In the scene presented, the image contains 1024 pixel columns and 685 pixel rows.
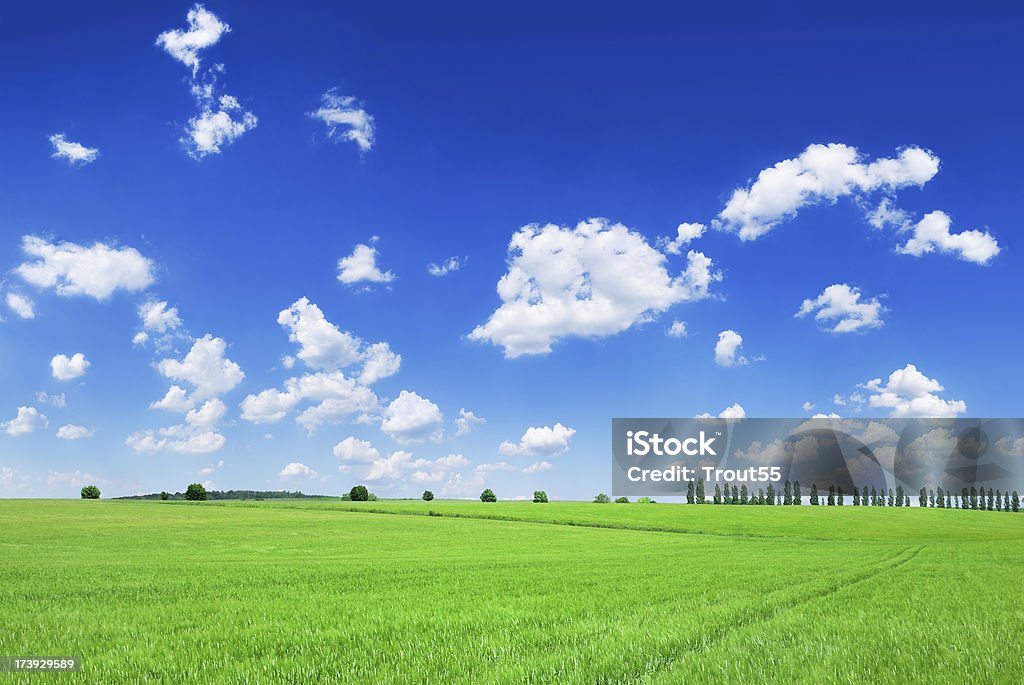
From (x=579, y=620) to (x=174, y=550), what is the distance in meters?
34.5

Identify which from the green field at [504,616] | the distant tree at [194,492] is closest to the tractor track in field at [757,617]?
the green field at [504,616]

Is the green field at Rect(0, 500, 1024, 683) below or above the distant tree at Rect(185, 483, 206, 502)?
above

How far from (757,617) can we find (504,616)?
246 inches

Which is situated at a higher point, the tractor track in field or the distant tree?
the tractor track in field

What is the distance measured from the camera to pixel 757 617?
55.5ft

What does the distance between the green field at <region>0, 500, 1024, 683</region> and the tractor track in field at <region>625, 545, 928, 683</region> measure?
0.07 meters

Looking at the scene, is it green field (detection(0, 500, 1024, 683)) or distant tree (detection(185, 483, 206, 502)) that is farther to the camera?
distant tree (detection(185, 483, 206, 502))

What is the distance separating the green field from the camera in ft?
37.6

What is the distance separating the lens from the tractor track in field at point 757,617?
1144 cm

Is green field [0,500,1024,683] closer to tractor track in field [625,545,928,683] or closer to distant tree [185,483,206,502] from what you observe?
tractor track in field [625,545,928,683]

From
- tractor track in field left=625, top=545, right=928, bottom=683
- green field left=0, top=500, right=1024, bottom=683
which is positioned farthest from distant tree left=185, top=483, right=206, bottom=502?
tractor track in field left=625, top=545, right=928, bottom=683

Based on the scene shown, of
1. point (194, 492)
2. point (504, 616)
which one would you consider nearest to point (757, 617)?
point (504, 616)

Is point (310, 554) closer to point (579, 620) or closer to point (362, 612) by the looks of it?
point (362, 612)

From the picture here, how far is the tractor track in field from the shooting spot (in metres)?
11.4
